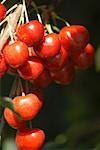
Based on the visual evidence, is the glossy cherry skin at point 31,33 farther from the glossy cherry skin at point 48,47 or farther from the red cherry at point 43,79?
the red cherry at point 43,79

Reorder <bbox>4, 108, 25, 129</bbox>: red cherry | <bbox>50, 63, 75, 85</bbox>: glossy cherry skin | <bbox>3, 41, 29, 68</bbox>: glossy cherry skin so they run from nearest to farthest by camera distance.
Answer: <bbox>3, 41, 29, 68</bbox>: glossy cherry skin → <bbox>4, 108, 25, 129</bbox>: red cherry → <bbox>50, 63, 75, 85</bbox>: glossy cherry skin

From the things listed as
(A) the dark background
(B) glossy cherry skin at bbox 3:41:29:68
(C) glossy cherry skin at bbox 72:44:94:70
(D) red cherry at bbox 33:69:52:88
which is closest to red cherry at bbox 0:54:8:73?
(B) glossy cherry skin at bbox 3:41:29:68

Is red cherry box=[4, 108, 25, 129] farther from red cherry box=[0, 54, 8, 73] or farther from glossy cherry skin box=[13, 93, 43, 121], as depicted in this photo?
red cherry box=[0, 54, 8, 73]

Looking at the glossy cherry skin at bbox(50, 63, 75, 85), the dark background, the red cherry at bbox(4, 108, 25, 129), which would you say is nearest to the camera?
the red cherry at bbox(4, 108, 25, 129)

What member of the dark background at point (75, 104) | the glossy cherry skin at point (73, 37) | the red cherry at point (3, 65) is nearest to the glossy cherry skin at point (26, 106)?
the red cherry at point (3, 65)

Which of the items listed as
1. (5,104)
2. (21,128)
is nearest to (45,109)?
(21,128)
